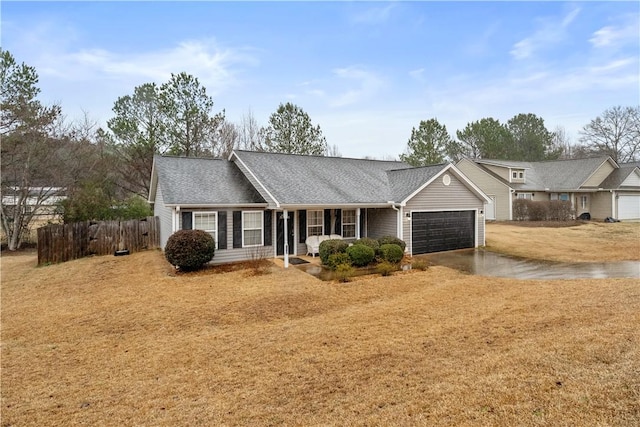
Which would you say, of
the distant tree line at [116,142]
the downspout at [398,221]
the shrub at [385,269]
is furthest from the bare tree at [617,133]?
the shrub at [385,269]

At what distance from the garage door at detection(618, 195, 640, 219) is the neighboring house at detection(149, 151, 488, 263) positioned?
21217mm

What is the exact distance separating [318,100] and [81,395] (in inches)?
1069

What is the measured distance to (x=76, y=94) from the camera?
23641 mm

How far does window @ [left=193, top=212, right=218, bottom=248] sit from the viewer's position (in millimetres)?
13914

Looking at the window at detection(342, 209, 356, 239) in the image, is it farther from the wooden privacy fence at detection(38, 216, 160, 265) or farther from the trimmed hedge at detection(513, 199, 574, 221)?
the trimmed hedge at detection(513, 199, 574, 221)

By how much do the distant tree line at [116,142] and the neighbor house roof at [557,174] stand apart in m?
7.99

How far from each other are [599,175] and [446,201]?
938 inches

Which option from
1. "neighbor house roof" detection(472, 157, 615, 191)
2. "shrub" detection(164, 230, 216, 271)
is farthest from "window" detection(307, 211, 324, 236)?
"neighbor house roof" detection(472, 157, 615, 191)

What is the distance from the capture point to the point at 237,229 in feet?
48.0

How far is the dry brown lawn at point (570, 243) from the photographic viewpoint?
15.2 m

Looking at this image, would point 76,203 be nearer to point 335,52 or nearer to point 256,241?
point 256,241

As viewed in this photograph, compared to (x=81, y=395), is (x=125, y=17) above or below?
above

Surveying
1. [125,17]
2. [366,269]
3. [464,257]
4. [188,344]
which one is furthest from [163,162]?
[464,257]

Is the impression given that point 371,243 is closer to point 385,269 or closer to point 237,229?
point 385,269
